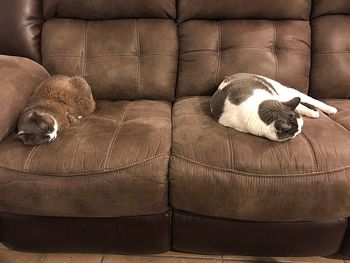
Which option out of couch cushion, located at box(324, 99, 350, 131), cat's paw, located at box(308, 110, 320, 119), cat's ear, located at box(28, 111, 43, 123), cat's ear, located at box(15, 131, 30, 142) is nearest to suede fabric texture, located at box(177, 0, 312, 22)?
couch cushion, located at box(324, 99, 350, 131)

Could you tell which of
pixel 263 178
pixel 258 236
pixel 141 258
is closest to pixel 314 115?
pixel 263 178

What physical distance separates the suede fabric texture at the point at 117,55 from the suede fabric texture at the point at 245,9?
16 cm

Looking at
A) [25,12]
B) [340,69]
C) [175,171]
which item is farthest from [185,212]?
[25,12]

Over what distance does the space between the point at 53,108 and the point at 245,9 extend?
3.72 ft

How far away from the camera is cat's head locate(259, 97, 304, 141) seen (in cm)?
119

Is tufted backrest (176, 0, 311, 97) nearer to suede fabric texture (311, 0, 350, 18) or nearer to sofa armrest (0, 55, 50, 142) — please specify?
suede fabric texture (311, 0, 350, 18)

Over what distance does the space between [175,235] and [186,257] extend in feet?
0.55

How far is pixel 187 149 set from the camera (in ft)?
3.88

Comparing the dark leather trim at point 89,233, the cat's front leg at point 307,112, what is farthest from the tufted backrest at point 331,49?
the dark leather trim at point 89,233

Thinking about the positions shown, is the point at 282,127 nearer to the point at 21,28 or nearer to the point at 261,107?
the point at 261,107

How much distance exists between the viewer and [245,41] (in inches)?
66.6

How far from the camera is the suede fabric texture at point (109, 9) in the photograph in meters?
1.70

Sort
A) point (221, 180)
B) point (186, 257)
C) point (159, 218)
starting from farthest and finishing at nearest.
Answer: point (186, 257), point (159, 218), point (221, 180)

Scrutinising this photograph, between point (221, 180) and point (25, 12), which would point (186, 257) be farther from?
point (25, 12)
